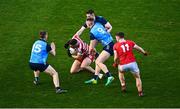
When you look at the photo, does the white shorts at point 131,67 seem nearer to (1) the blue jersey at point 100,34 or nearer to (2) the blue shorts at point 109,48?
(2) the blue shorts at point 109,48

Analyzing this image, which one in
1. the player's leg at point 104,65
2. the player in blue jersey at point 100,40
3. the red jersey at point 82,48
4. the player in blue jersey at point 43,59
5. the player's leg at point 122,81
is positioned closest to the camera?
the player's leg at point 122,81

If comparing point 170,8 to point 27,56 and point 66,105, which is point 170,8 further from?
point 66,105

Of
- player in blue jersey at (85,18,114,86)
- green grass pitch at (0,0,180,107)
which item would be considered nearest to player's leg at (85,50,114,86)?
player in blue jersey at (85,18,114,86)

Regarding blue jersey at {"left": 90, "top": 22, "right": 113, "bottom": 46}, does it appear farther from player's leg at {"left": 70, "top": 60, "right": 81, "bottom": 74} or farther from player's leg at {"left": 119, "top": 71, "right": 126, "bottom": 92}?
player's leg at {"left": 119, "top": 71, "right": 126, "bottom": 92}

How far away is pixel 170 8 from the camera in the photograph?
26906 mm

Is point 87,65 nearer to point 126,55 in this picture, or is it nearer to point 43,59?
point 43,59

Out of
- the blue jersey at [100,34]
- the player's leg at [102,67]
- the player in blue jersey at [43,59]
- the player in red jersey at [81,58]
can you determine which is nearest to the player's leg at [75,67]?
the player in red jersey at [81,58]

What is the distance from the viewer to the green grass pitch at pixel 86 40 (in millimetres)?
17422

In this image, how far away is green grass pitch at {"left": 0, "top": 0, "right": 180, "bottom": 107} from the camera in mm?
17422

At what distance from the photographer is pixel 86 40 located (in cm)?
2344

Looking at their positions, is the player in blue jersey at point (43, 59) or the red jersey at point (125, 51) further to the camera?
the player in blue jersey at point (43, 59)

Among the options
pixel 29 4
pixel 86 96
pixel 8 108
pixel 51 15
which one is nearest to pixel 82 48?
pixel 86 96

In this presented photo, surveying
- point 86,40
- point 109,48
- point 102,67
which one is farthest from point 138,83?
point 86,40

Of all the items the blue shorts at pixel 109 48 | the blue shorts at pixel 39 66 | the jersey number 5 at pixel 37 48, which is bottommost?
the blue shorts at pixel 39 66
